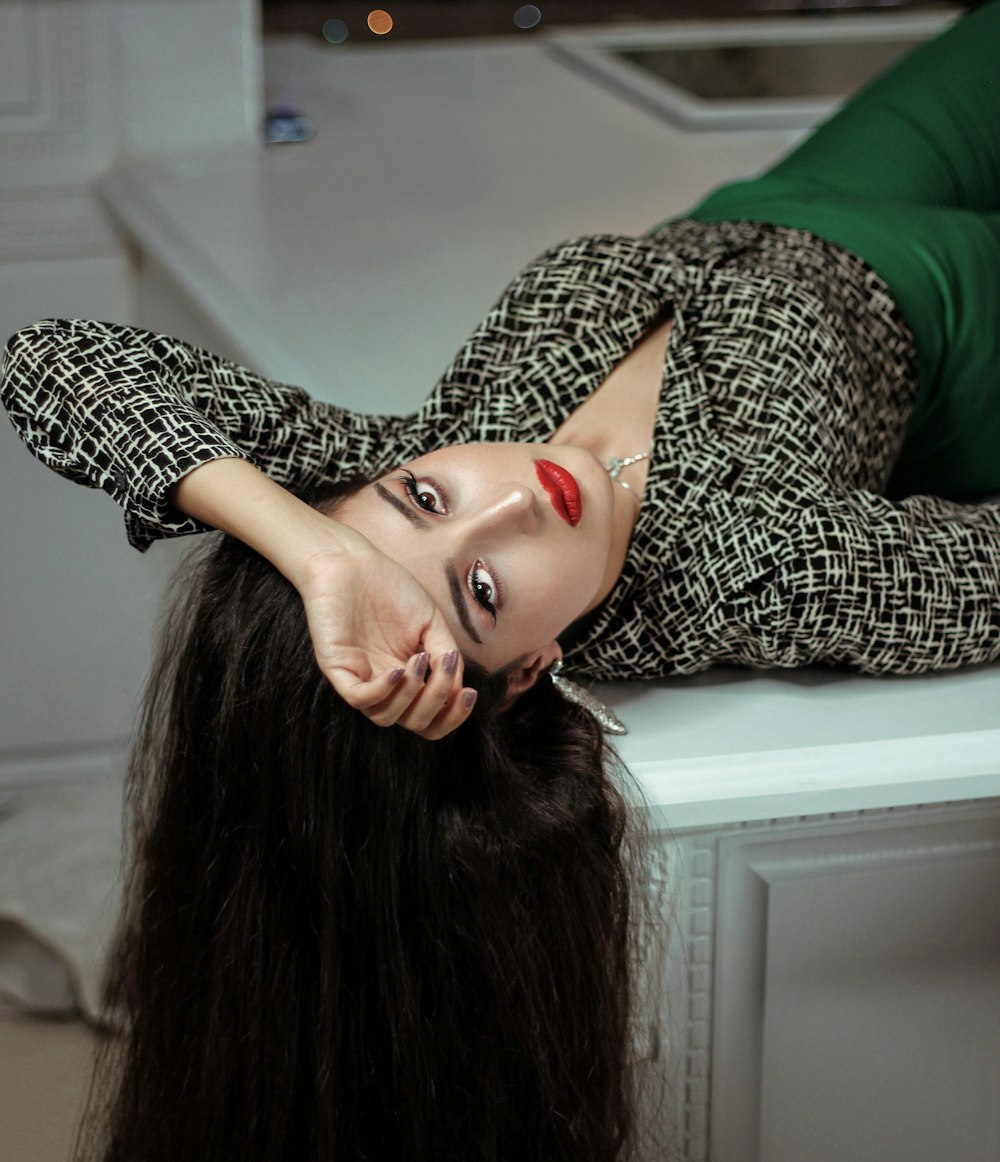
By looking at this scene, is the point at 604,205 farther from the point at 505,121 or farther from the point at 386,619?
the point at 386,619

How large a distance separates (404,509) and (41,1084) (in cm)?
125

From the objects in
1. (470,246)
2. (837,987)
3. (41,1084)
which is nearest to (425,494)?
(837,987)

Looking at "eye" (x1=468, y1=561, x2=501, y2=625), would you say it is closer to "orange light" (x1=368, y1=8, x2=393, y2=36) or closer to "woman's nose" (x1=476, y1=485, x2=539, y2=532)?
"woman's nose" (x1=476, y1=485, x2=539, y2=532)

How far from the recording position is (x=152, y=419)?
3.61 ft

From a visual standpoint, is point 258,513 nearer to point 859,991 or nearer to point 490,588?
point 490,588

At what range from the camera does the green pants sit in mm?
1492

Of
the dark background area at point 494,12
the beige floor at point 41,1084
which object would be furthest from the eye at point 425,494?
the dark background area at point 494,12

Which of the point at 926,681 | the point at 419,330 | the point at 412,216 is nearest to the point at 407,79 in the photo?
the point at 412,216

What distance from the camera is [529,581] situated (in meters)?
1.06

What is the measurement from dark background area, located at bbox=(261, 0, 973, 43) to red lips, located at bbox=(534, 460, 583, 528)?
2.77 meters

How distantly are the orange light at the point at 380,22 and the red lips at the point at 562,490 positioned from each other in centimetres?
278

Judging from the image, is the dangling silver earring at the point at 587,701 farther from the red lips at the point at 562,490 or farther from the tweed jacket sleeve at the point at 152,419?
the tweed jacket sleeve at the point at 152,419

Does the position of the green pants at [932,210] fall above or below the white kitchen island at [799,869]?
above

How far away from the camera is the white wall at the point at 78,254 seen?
2271 millimetres
